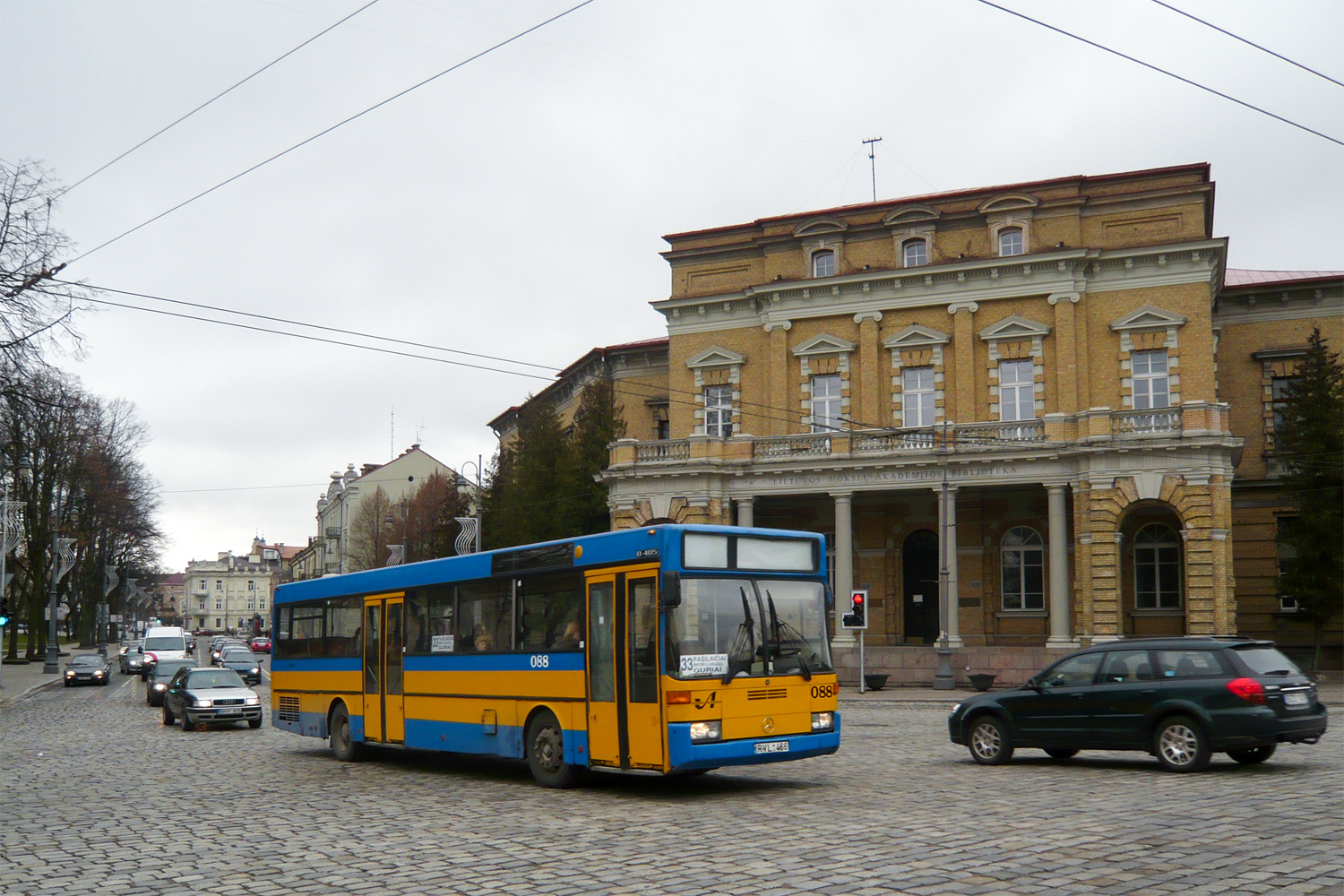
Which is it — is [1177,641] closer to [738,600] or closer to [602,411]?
[738,600]

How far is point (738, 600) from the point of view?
1395 cm

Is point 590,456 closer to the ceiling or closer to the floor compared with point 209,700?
closer to the ceiling

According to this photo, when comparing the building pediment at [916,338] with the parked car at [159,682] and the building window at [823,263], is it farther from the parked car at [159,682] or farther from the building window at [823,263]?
the parked car at [159,682]

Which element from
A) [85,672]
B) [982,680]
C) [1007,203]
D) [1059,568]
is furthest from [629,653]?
[85,672]

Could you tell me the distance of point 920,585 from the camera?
4481cm

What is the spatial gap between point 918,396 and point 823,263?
20.4ft

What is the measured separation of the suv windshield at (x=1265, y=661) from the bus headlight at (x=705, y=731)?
627cm

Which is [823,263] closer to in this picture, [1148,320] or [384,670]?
[1148,320]

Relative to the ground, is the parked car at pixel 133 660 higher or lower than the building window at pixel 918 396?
lower

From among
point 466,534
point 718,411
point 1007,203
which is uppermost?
point 1007,203

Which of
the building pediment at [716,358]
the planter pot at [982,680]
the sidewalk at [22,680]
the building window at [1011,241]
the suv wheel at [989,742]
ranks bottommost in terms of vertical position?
the sidewalk at [22,680]

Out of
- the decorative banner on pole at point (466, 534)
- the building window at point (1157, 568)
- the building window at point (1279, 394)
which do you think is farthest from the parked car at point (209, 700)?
the building window at point (1279, 394)

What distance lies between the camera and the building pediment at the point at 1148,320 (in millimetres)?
40000

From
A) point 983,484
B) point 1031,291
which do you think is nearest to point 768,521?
point 983,484
